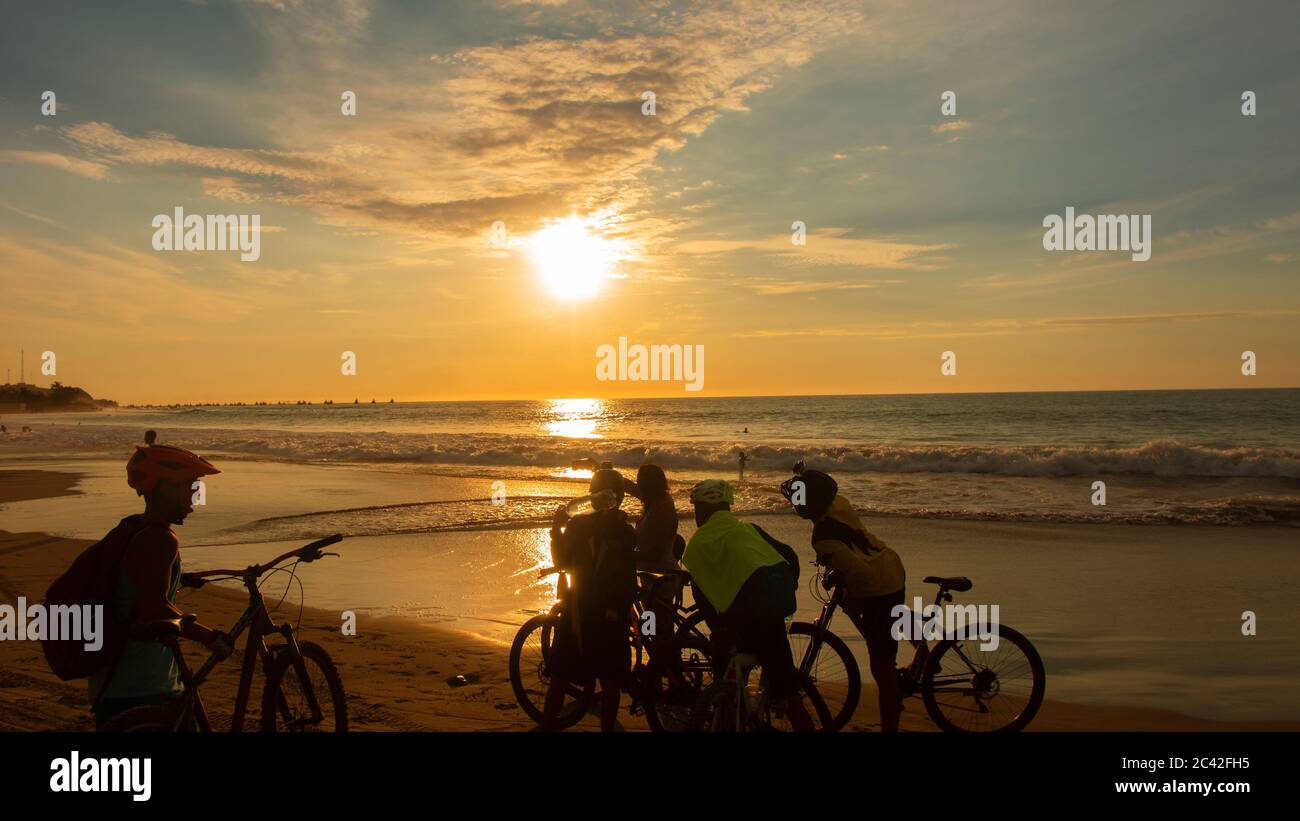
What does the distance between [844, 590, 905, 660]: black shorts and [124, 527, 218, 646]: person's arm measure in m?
4.06

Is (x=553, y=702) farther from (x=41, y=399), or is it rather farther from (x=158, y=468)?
(x=41, y=399)

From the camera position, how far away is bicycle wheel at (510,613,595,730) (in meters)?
6.16

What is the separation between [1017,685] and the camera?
19.9 ft

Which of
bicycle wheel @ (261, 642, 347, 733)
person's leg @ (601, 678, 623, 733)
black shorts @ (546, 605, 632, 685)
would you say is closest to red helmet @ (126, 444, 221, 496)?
bicycle wheel @ (261, 642, 347, 733)

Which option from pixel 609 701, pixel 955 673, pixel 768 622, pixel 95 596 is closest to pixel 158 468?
pixel 95 596

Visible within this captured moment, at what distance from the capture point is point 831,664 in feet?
19.7

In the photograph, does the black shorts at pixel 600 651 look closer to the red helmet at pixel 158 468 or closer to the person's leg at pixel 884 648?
the person's leg at pixel 884 648

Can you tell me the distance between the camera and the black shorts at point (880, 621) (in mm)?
5523

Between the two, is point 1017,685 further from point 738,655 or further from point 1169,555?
point 1169,555

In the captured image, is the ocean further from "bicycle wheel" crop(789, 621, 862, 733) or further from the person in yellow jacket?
the person in yellow jacket

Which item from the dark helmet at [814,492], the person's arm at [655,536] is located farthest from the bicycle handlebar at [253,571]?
the dark helmet at [814,492]

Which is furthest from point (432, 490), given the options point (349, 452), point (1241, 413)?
point (1241, 413)

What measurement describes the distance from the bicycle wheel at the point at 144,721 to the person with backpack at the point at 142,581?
0.08 m
